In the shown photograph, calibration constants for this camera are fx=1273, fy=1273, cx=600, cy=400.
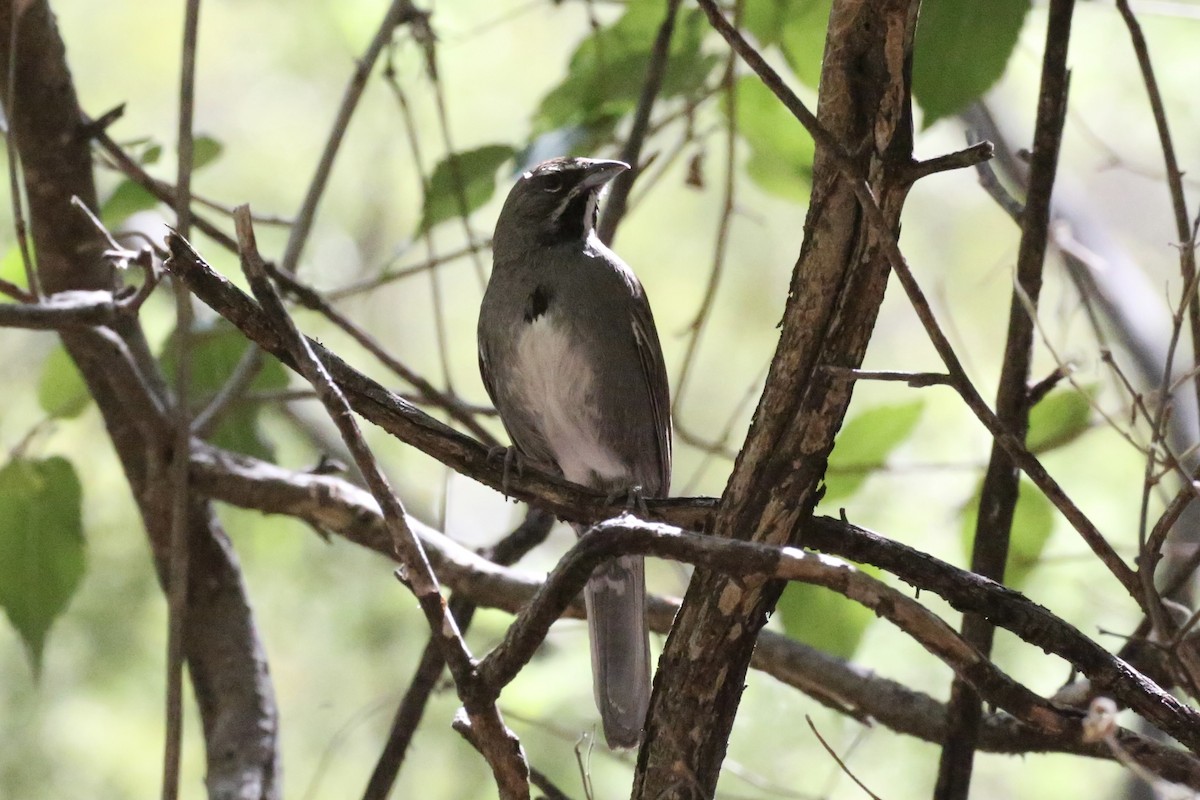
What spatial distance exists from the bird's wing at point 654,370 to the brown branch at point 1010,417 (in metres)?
1.31

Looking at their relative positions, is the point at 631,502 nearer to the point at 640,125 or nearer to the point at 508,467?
the point at 508,467

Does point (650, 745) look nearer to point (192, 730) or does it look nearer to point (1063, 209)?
point (1063, 209)

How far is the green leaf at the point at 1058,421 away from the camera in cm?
359

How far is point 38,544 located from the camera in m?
3.64

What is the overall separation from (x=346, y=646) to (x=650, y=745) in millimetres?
5157

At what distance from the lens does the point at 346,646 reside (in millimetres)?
7332

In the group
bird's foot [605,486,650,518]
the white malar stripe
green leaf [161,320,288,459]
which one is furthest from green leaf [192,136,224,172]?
bird's foot [605,486,650,518]

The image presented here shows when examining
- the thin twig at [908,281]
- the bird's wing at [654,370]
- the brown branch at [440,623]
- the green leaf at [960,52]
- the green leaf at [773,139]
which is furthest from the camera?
the bird's wing at [654,370]

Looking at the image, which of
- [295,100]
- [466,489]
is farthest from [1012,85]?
[295,100]

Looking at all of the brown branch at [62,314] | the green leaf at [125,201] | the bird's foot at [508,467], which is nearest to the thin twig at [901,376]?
the bird's foot at [508,467]

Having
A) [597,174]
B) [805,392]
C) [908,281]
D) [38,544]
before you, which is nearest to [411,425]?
[805,392]

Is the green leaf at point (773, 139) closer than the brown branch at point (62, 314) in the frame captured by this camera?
No

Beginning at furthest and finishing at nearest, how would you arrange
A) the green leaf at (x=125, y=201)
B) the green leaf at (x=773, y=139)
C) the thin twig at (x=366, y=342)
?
the thin twig at (x=366, y=342) → the green leaf at (x=125, y=201) → the green leaf at (x=773, y=139)

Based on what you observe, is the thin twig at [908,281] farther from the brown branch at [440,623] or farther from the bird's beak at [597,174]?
the bird's beak at [597,174]
